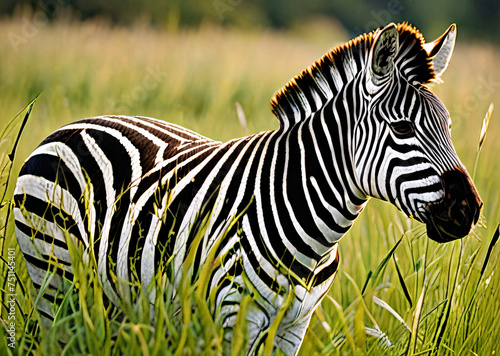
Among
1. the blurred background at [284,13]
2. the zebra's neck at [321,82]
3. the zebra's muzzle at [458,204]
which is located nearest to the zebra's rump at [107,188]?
the zebra's neck at [321,82]

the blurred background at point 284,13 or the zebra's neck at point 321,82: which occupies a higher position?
the blurred background at point 284,13

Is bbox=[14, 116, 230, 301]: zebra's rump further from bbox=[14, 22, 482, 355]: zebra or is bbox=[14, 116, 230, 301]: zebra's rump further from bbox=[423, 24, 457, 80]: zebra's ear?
bbox=[423, 24, 457, 80]: zebra's ear

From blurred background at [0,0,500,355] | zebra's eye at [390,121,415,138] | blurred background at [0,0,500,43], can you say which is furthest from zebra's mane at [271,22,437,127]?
blurred background at [0,0,500,43]

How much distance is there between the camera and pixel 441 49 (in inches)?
75.1

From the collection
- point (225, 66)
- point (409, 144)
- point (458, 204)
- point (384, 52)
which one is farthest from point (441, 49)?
point (225, 66)

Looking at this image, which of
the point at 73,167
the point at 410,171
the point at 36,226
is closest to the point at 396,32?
the point at 410,171

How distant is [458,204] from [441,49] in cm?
60

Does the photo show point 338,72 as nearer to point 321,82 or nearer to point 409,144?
point 321,82

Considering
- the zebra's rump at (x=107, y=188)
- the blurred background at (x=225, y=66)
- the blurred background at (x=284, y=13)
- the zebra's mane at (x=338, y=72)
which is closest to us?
the zebra's mane at (x=338, y=72)

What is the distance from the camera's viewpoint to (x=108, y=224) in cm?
205

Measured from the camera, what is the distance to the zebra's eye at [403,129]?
171 cm

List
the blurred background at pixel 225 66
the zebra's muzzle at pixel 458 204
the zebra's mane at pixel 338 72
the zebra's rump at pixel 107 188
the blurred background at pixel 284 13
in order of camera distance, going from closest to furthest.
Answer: the zebra's muzzle at pixel 458 204 → the zebra's mane at pixel 338 72 → the zebra's rump at pixel 107 188 → the blurred background at pixel 225 66 → the blurred background at pixel 284 13

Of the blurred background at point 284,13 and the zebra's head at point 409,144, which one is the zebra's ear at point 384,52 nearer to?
the zebra's head at point 409,144

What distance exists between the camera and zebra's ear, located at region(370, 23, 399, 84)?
5.52ft
